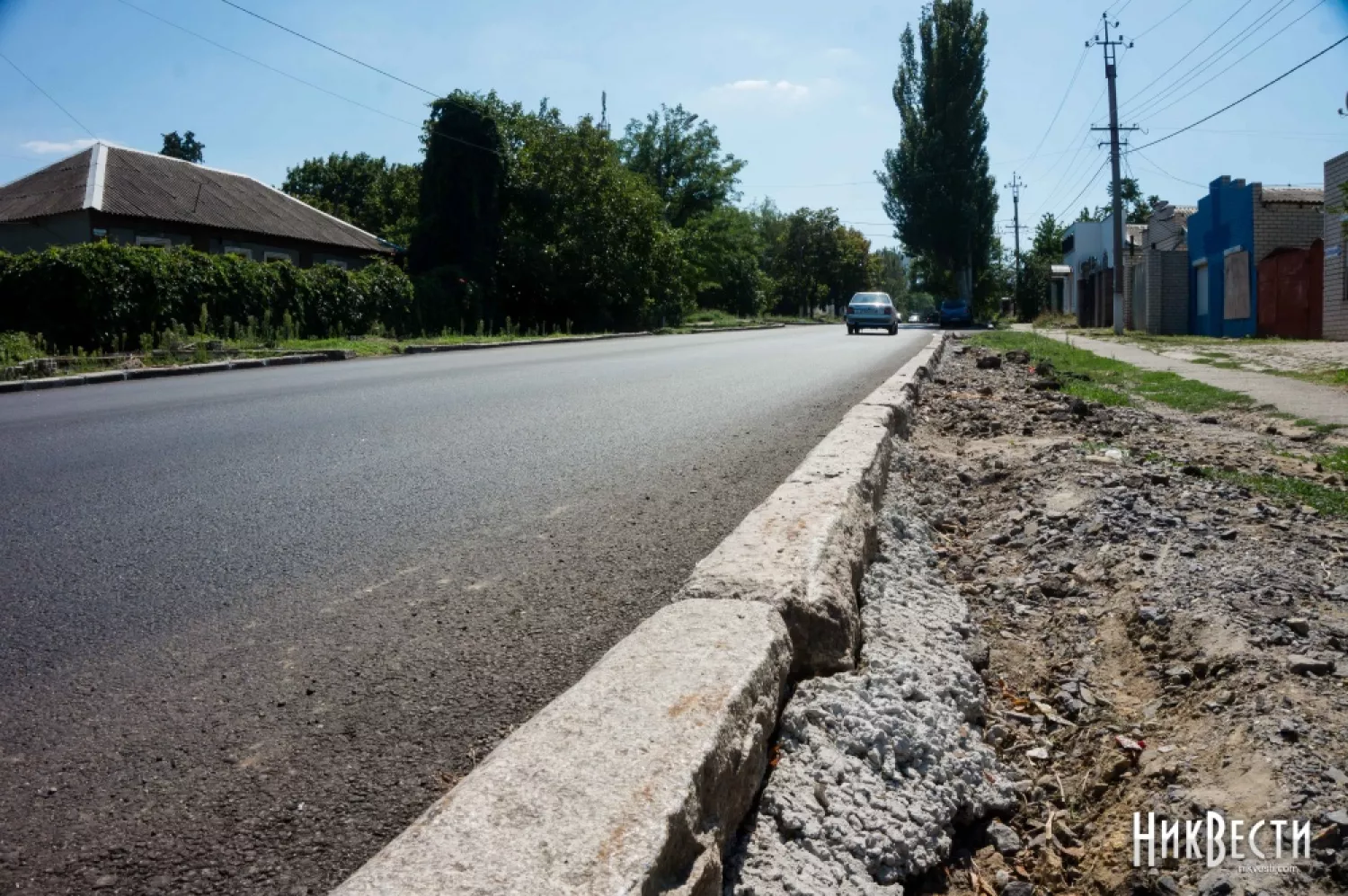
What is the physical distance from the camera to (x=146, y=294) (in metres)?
17.3

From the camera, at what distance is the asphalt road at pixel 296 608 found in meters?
1.76

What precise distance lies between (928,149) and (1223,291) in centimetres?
2740

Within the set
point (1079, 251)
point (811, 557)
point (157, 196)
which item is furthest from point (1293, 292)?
point (1079, 251)

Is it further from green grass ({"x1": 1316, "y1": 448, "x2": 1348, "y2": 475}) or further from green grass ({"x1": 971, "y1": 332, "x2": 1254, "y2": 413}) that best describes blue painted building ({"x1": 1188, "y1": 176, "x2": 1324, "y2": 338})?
green grass ({"x1": 1316, "y1": 448, "x2": 1348, "y2": 475})

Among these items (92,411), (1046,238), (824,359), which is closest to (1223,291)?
(824,359)

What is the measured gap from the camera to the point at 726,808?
1779 millimetres

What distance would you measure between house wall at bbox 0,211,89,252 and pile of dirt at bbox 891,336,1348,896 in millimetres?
27143

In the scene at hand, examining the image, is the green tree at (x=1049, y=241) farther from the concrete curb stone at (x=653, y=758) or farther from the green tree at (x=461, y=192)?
the concrete curb stone at (x=653, y=758)

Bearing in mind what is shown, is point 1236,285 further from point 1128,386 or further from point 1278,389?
point 1278,389

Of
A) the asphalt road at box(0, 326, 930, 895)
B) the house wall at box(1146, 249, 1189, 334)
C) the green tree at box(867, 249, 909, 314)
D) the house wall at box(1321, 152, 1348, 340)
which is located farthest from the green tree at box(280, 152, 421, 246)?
the green tree at box(867, 249, 909, 314)

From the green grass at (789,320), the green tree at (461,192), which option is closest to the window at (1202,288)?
the green tree at (461,192)

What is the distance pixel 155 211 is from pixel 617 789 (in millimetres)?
30565

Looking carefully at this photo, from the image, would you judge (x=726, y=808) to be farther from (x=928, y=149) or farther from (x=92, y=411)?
(x=928, y=149)

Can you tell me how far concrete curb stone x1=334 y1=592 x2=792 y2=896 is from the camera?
1359 millimetres
